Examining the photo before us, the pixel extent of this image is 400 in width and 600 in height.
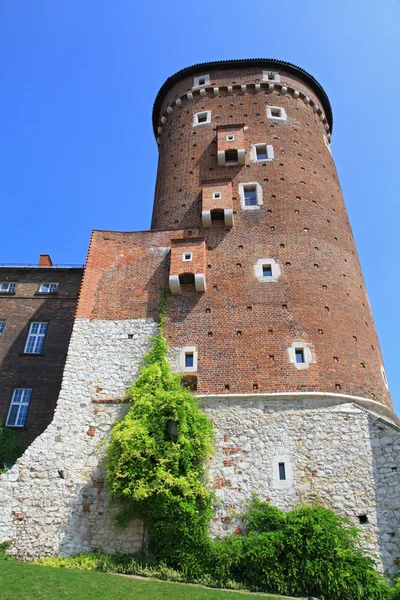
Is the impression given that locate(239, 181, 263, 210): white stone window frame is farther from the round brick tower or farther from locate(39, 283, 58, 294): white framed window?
locate(39, 283, 58, 294): white framed window

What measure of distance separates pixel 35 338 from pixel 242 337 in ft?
35.1

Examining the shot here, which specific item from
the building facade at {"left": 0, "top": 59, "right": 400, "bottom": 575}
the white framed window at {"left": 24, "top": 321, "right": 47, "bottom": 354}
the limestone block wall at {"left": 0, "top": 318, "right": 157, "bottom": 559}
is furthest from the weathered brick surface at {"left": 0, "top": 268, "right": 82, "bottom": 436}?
the limestone block wall at {"left": 0, "top": 318, "right": 157, "bottom": 559}

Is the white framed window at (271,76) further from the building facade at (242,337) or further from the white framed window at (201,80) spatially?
the white framed window at (201,80)

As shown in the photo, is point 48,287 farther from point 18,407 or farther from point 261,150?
point 261,150

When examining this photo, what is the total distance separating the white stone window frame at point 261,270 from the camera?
19.9m

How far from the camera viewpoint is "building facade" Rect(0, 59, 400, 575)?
15219 millimetres

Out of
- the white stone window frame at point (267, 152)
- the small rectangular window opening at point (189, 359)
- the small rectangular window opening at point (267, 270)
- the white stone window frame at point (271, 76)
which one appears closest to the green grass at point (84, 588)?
the small rectangular window opening at point (189, 359)

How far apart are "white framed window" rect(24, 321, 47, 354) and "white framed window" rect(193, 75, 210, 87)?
15.7 metres

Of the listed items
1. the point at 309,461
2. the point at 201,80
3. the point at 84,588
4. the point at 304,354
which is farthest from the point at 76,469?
the point at 201,80

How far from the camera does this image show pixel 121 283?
20641 mm

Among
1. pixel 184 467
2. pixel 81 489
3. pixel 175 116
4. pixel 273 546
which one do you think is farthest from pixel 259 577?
pixel 175 116

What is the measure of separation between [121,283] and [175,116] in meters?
12.0

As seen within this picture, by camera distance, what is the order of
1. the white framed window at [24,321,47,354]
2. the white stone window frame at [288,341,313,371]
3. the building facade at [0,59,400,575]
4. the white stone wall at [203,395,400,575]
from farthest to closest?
the white framed window at [24,321,47,354], the white stone window frame at [288,341,313,371], the building facade at [0,59,400,575], the white stone wall at [203,395,400,575]

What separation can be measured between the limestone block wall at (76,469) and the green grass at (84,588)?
5.16 ft
